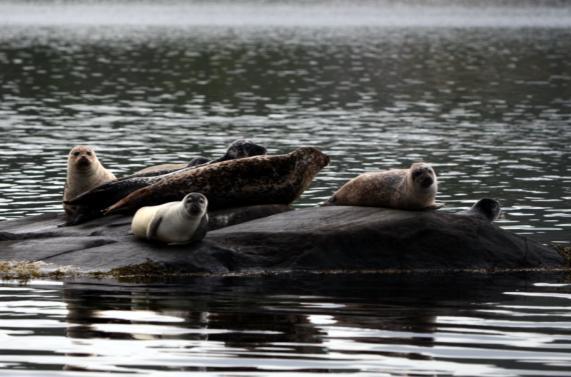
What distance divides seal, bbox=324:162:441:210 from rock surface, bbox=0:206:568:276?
0.62 ft

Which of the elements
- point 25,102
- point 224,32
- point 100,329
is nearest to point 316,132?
point 25,102

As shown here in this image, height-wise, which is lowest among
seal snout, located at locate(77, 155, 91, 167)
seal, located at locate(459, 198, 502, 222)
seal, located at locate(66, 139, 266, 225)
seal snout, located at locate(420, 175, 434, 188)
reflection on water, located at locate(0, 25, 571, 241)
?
reflection on water, located at locate(0, 25, 571, 241)

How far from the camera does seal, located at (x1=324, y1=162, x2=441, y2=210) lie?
17438 mm

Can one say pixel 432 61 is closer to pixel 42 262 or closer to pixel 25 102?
pixel 25 102

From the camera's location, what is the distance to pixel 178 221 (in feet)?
55.0

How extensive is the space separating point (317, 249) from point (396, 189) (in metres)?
1.29

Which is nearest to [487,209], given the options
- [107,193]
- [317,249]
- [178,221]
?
[317,249]

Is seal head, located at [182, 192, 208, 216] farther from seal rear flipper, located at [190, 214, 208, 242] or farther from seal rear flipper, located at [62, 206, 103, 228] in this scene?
seal rear flipper, located at [62, 206, 103, 228]

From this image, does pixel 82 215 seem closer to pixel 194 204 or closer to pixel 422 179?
pixel 194 204

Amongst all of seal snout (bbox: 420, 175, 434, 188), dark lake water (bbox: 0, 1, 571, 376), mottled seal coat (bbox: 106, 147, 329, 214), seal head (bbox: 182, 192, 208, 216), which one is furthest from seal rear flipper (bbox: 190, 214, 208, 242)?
seal snout (bbox: 420, 175, 434, 188)

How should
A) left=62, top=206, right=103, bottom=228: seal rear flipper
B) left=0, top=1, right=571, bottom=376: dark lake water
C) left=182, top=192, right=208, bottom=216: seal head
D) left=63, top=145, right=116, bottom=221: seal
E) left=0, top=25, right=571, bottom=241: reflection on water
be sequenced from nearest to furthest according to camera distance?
left=0, top=1, right=571, bottom=376: dark lake water
left=182, top=192, right=208, bottom=216: seal head
left=62, top=206, right=103, bottom=228: seal rear flipper
left=63, top=145, right=116, bottom=221: seal
left=0, top=25, right=571, bottom=241: reflection on water

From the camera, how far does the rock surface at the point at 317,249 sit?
665 inches

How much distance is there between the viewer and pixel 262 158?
61.8ft

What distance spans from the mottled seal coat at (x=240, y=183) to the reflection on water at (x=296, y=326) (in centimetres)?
220
